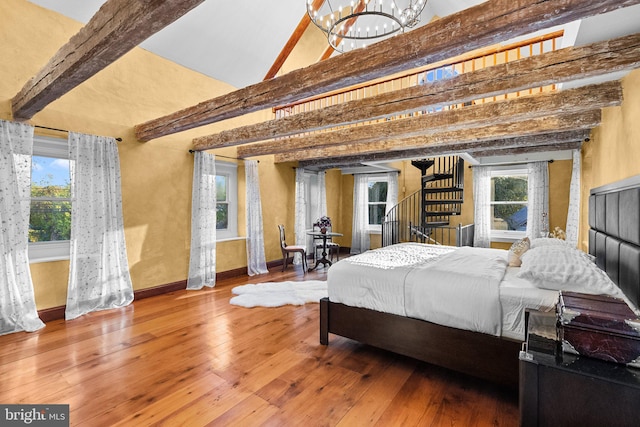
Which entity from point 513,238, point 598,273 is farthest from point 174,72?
point 513,238

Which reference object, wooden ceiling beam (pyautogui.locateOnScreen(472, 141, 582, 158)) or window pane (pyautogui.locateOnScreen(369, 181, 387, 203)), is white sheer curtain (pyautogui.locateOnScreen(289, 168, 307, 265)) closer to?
window pane (pyautogui.locateOnScreen(369, 181, 387, 203))

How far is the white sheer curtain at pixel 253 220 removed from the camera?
559 cm

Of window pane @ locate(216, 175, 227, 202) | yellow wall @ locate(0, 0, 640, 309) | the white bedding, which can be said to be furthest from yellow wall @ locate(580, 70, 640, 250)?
window pane @ locate(216, 175, 227, 202)

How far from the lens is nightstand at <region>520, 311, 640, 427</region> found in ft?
3.36

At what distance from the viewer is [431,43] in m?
1.69

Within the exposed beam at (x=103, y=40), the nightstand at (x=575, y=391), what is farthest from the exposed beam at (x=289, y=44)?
the nightstand at (x=575, y=391)

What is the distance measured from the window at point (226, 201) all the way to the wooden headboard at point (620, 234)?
5.00 meters

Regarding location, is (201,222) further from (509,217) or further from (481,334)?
(509,217)

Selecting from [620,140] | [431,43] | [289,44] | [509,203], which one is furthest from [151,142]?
[509,203]

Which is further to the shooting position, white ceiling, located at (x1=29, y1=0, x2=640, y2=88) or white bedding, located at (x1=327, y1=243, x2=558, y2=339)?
white ceiling, located at (x1=29, y1=0, x2=640, y2=88)

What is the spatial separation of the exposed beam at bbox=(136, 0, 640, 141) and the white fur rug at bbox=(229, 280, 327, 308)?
2.40 meters

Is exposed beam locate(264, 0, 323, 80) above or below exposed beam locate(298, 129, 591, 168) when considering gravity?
above

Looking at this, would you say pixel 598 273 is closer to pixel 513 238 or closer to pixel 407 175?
pixel 513 238

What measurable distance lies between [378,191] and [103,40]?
700 centimetres
